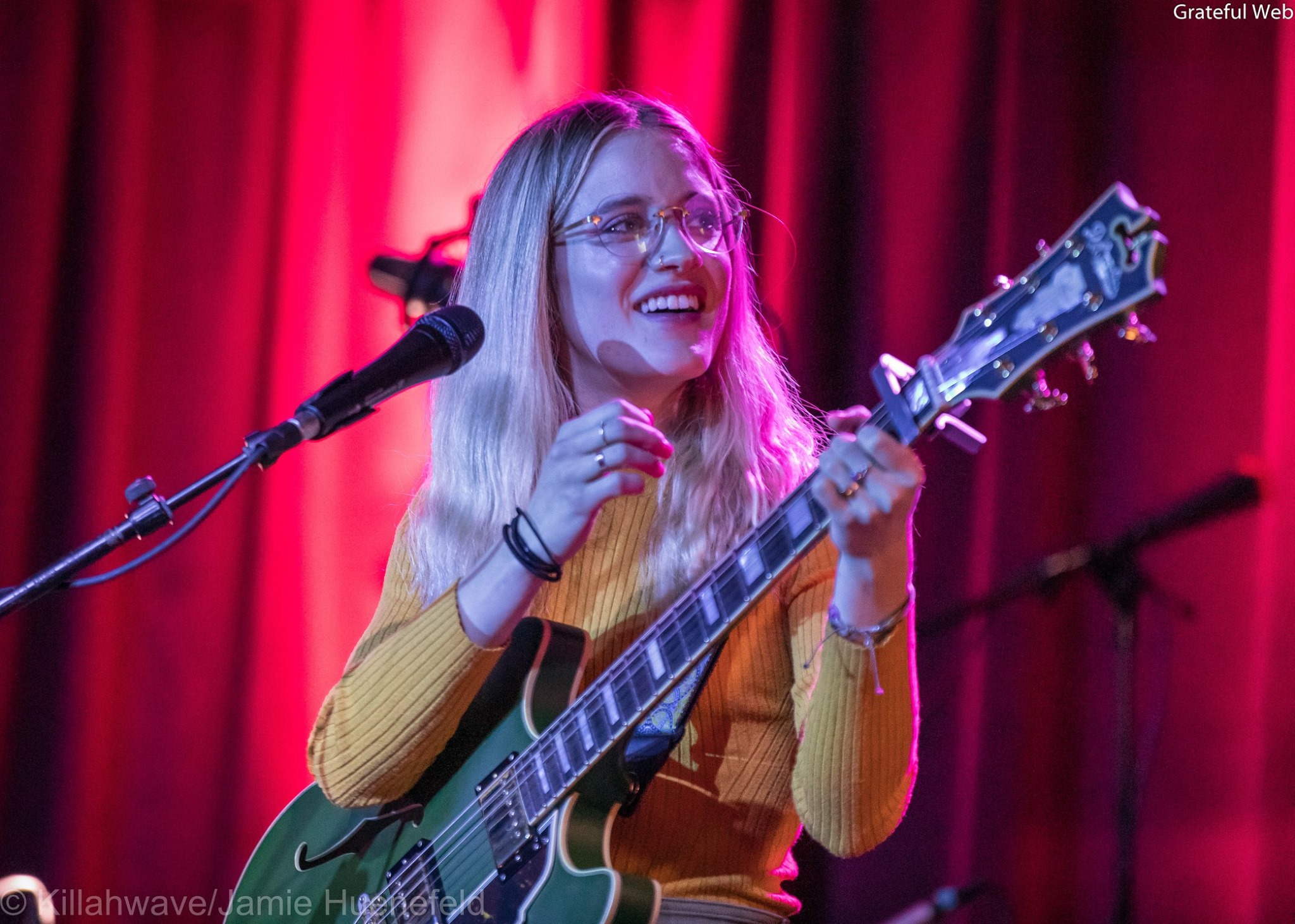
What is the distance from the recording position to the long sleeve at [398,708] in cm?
169

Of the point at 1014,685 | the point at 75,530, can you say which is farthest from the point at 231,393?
the point at 1014,685

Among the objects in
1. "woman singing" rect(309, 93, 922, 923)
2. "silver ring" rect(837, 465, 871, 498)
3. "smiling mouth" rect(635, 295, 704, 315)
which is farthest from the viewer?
"smiling mouth" rect(635, 295, 704, 315)

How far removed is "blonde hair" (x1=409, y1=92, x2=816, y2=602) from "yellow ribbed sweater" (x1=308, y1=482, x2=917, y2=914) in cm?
11

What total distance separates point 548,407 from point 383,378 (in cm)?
68

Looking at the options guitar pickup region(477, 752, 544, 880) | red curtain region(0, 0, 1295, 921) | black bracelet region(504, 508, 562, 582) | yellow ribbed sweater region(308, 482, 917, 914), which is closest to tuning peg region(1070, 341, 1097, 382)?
yellow ribbed sweater region(308, 482, 917, 914)

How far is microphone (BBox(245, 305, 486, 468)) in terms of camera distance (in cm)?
136

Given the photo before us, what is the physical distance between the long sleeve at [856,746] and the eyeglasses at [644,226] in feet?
2.45

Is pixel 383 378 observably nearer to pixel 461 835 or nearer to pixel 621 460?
pixel 621 460

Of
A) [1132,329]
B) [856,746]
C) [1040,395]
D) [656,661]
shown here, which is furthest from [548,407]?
[1132,329]

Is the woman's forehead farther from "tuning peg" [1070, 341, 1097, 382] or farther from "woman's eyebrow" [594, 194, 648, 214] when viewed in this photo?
"tuning peg" [1070, 341, 1097, 382]

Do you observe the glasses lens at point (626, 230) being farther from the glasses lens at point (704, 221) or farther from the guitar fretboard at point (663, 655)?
the guitar fretboard at point (663, 655)

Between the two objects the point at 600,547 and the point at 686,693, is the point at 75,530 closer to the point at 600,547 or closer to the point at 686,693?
the point at 600,547

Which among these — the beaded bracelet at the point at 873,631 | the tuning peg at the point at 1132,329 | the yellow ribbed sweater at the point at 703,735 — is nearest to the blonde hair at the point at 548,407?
the yellow ribbed sweater at the point at 703,735

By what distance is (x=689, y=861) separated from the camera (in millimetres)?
1807
